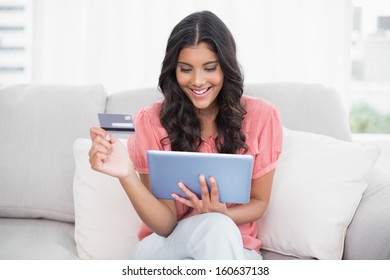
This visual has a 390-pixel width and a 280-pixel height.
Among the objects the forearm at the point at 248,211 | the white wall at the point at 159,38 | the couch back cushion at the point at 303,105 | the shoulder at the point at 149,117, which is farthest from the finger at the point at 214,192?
the white wall at the point at 159,38

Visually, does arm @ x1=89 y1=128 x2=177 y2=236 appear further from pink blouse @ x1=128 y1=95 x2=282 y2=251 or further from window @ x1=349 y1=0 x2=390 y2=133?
window @ x1=349 y1=0 x2=390 y2=133

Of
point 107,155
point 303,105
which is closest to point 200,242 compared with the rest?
point 107,155

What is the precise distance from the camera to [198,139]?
148 cm

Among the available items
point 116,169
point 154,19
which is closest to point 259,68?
point 154,19

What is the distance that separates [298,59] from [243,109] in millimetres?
996

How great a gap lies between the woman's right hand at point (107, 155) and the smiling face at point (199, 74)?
263 mm

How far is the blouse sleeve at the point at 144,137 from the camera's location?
1442mm

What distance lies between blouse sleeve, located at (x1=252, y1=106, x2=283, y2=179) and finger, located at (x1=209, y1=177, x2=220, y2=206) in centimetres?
20

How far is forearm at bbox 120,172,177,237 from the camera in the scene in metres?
1.29

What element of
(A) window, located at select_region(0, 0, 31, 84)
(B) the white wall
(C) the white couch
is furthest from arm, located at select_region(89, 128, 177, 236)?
(A) window, located at select_region(0, 0, 31, 84)
